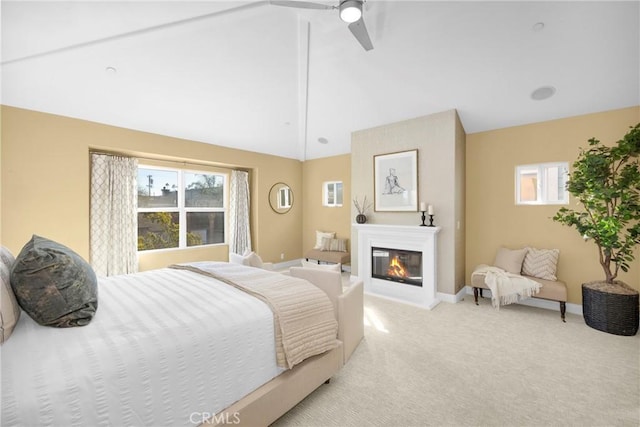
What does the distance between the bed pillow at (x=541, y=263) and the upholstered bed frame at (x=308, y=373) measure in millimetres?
2608

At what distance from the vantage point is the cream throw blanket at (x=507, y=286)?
3.36 m

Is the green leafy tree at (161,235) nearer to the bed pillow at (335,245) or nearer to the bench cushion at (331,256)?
the bench cushion at (331,256)

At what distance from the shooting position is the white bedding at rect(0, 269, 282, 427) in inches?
37.3

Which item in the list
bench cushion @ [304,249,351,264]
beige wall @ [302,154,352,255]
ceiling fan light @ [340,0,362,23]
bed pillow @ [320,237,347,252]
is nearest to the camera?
ceiling fan light @ [340,0,362,23]

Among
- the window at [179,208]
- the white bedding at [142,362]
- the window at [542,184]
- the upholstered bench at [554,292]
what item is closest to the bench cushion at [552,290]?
the upholstered bench at [554,292]

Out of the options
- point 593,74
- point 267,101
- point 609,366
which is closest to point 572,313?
point 609,366

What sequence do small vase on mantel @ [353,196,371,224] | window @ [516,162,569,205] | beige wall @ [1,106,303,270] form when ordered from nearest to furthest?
beige wall @ [1,106,303,270] → window @ [516,162,569,205] → small vase on mantel @ [353,196,371,224]

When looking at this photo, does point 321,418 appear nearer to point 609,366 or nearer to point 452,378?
point 452,378

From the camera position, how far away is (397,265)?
437cm

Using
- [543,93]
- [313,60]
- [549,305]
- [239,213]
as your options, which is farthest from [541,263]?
[239,213]

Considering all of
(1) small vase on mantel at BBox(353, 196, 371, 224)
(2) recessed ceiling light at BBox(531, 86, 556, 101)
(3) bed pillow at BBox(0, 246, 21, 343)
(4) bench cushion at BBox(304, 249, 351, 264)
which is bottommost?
(4) bench cushion at BBox(304, 249, 351, 264)

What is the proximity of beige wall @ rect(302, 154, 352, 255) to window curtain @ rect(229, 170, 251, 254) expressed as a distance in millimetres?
1514

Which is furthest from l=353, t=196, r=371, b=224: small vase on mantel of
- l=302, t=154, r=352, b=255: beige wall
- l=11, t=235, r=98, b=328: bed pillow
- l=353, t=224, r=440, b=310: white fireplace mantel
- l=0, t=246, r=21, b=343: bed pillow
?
l=0, t=246, r=21, b=343: bed pillow

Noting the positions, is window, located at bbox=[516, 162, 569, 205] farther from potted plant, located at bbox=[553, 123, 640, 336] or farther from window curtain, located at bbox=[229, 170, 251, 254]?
window curtain, located at bbox=[229, 170, 251, 254]
